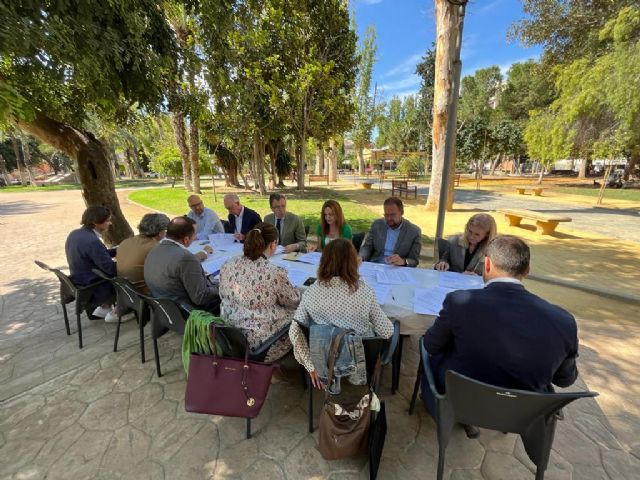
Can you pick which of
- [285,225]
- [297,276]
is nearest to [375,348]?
[297,276]

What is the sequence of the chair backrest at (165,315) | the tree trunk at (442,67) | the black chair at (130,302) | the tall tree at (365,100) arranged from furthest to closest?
the tall tree at (365,100), the tree trunk at (442,67), the black chair at (130,302), the chair backrest at (165,315)

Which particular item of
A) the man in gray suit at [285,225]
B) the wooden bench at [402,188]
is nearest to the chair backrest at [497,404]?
the man in gray suit at [285,225]

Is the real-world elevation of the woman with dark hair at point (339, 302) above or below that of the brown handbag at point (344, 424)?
above

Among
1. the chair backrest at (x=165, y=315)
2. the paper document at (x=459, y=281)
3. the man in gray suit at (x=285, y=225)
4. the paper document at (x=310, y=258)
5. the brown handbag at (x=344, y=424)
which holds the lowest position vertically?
the brown handbag at (x=344, y=424)

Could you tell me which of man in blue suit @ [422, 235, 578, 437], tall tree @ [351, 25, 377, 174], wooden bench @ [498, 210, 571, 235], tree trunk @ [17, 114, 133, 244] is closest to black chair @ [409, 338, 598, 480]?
man in blue suit @ [422, 235, 578, 437]

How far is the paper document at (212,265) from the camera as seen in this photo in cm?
319

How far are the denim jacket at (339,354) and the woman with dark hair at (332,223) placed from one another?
2.15 metres

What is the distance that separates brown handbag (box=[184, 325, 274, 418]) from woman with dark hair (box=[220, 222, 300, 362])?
27 cm

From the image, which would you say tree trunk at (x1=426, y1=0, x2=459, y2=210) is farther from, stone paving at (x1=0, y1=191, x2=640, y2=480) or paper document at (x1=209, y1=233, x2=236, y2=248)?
stone paving at (x1=0, y1=191, x2=640, y2=480)

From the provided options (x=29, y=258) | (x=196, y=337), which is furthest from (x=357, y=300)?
(x=29, y=258)

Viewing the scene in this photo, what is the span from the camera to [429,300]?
7.84 feet

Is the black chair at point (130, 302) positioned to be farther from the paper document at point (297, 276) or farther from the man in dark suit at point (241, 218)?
the man in dark suit at point (241, 218)

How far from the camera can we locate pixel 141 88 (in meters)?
3.49

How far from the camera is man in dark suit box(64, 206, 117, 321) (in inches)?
129
